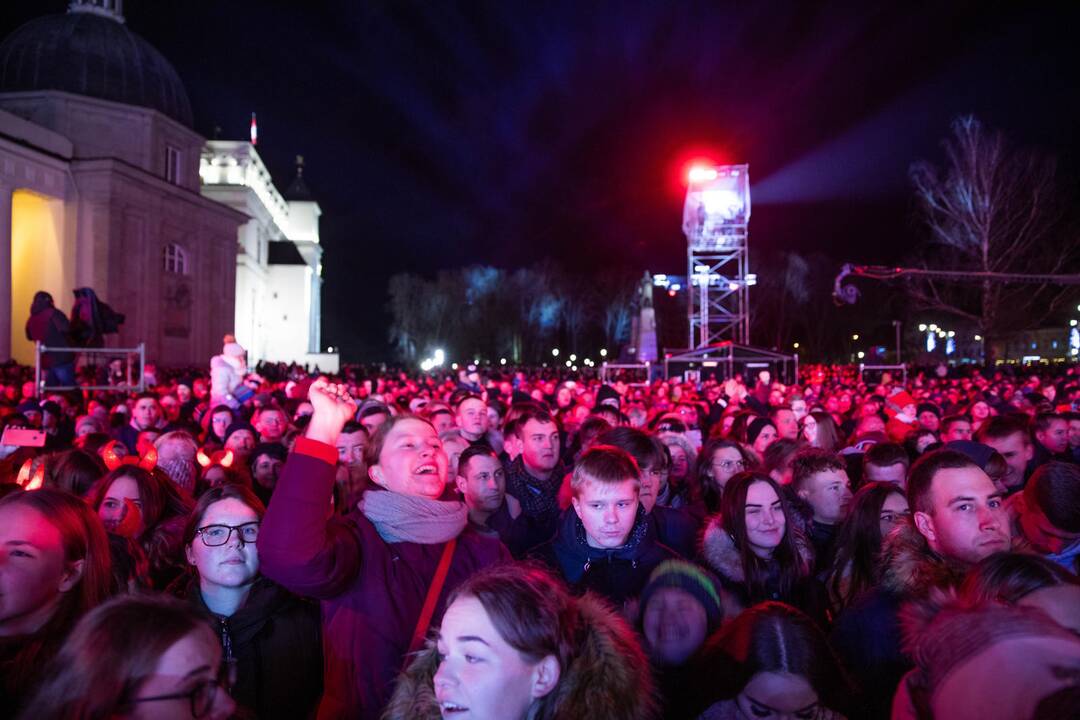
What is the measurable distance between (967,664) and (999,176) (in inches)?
1527

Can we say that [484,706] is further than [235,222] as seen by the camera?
No

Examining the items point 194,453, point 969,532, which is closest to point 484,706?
point 969,532

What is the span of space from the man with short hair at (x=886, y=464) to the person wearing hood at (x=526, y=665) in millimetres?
3796

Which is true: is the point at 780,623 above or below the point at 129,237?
below

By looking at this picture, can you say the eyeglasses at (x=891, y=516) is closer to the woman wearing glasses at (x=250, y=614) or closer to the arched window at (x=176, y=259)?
the woman wearing glasses at (x=250, y=614)

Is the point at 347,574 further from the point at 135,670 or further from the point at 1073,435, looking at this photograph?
the point at 1073,435

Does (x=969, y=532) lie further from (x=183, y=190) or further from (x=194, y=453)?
(x=183, y=190)

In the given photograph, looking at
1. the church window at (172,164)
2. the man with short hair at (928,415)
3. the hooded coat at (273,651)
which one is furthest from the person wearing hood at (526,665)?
the church window at (172,164)

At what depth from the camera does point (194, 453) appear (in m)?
6.26

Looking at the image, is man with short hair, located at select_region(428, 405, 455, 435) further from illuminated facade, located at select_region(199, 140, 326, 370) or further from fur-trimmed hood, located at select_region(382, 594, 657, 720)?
illuminated facade, located at select_region(199, 140, 326, 370)

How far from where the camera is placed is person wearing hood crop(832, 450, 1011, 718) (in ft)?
9.57

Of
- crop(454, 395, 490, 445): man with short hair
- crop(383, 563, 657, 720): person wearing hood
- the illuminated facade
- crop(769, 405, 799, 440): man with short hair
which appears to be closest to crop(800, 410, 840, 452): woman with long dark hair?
crop(769, 405, 799, 440): man with short hair

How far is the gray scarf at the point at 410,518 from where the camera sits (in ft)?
9.93

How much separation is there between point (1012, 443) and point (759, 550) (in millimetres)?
3853
